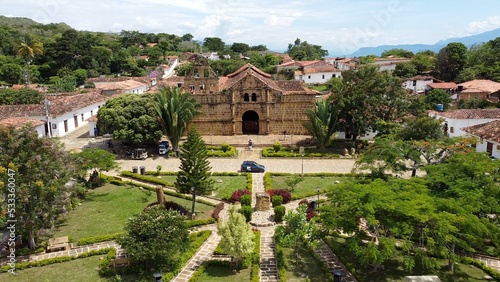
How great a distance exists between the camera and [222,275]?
16375 mm

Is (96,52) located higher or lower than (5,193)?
higher

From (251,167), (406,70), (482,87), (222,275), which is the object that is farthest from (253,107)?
(406,70)

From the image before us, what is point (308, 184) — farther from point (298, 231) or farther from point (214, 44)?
point (214, 44)

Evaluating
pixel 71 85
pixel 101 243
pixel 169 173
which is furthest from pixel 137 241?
pixel 71 85

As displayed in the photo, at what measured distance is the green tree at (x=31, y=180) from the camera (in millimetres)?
16781

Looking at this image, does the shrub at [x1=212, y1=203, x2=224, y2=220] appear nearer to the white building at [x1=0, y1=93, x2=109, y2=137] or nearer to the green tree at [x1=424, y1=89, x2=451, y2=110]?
the white building at [x1=0, y1=93, x2=109, y2=137]

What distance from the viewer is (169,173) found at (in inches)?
1181

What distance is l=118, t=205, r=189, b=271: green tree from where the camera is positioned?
51.3 feet

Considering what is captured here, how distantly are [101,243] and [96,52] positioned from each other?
82.6m

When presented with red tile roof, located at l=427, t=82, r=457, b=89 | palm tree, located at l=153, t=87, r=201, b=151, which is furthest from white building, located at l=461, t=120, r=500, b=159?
red tile roof, located at l=427, t=82, r=457, b=89

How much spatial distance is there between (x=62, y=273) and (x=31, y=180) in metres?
4.37

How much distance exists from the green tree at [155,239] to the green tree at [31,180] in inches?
165

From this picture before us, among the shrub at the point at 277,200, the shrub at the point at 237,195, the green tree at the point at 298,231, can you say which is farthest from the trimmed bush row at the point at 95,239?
the shrub at the point at 277,200

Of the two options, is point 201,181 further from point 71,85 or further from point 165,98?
point 71,85
